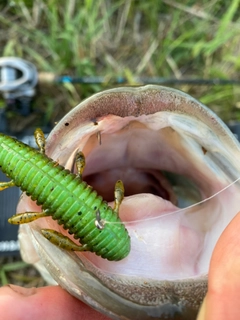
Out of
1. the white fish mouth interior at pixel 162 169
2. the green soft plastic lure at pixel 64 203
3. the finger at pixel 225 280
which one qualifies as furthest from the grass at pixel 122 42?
the finger at pixel 225 280

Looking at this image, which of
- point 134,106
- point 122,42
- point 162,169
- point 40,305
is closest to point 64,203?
point 134,106

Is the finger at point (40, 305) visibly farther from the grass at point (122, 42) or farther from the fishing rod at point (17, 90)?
the grass at point (122, 42)

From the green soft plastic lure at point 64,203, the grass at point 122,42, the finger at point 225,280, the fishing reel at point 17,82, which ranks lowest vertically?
the finger at point 225,280

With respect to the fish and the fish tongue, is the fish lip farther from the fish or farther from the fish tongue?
the fish tongue

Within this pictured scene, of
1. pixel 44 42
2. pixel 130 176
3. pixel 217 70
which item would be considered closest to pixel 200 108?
pixel 130 176

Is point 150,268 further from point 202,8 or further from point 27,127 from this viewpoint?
point 202,8

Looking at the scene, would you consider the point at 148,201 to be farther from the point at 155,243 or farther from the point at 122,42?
the point at 122,42
